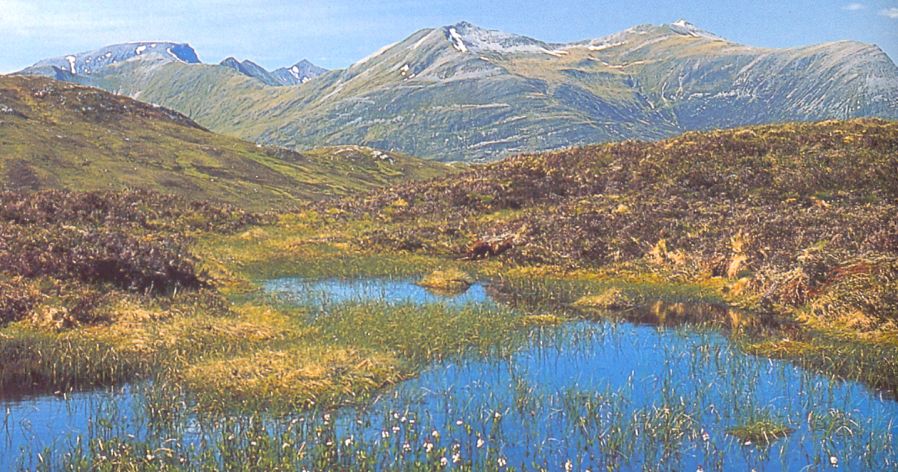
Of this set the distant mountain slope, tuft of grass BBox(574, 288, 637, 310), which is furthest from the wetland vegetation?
the distant mountain slope

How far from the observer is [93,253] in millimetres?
24000

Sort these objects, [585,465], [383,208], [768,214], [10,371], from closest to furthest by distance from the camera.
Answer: [585,465]
[10,371]
[768,214]
[383,208]

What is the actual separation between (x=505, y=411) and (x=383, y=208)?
117 feet

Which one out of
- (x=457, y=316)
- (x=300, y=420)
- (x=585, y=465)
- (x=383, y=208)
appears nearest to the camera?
(x=585, y=465)

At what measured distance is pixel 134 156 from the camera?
410 ft

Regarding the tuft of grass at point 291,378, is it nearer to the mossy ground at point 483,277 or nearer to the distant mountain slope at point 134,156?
the mossy ground at point 483,277

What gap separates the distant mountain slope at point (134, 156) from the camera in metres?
104

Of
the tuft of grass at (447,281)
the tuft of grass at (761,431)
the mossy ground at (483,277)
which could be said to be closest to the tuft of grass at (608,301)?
the mossy ground at (483,277)

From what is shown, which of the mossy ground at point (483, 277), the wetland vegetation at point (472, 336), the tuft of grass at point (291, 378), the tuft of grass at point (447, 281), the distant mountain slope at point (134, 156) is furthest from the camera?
the distant mountain slope at point (134, 156)

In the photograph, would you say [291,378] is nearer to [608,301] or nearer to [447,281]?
[608,301]

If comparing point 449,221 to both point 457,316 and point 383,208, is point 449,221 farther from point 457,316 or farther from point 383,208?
point 457,316

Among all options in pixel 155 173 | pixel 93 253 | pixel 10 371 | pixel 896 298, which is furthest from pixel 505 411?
pixel 155 173

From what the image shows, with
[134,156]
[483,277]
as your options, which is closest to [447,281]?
[483,277]

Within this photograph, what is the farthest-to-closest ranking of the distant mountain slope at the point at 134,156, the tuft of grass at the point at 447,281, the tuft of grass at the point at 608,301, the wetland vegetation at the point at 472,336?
the distant mountain slope at the point at 134,156 < the tuft of grass at the point at 447,281 < the tuft of grass at the point at 608,301 < the wetland vegetation at the point at 472,336
